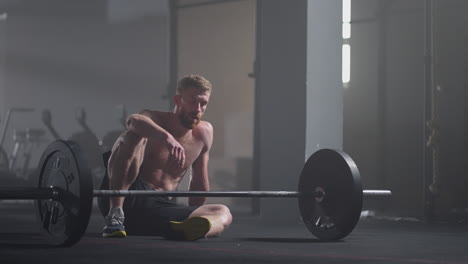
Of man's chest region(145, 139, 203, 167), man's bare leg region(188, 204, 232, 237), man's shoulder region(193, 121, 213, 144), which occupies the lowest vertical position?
man's bare leg region(188, 204, 232, 237)

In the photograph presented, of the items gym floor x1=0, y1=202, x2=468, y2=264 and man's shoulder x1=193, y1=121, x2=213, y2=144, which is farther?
man's shoulder x1=193, y1=121, x2=213, y2=144

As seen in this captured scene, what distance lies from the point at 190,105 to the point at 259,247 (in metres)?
0.96

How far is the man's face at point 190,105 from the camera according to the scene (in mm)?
4812

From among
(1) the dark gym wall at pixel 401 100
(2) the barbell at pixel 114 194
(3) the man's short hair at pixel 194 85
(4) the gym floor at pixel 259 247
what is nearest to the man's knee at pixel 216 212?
(4) the gym floor at pixel 259 247

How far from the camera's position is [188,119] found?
15.9ft

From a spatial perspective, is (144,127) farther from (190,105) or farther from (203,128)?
(203,128)

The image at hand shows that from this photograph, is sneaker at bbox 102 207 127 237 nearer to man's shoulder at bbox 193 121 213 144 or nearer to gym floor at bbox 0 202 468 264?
gym floor at bbox 0 202 468 264

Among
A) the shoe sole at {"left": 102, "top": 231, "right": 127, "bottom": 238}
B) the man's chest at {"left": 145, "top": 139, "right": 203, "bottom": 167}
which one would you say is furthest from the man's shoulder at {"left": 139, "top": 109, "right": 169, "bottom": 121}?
the shoe sole at {"left": 102, "top": 231, "right": 127, "bottom": 238}

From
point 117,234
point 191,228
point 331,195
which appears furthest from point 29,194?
point 331,195

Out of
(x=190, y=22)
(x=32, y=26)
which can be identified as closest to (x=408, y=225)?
(x=190, y=22)

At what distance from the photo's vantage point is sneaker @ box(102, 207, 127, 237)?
463 cm

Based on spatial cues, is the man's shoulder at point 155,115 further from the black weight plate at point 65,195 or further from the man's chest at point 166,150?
the black weight plate at point 65,195

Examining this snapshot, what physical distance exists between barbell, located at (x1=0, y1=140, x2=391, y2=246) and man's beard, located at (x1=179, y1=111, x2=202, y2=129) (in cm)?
56

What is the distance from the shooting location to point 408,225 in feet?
19.7
